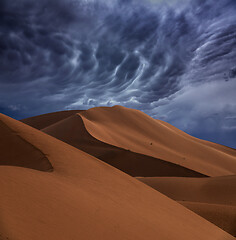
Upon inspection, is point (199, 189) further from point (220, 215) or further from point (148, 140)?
point (148, 140)

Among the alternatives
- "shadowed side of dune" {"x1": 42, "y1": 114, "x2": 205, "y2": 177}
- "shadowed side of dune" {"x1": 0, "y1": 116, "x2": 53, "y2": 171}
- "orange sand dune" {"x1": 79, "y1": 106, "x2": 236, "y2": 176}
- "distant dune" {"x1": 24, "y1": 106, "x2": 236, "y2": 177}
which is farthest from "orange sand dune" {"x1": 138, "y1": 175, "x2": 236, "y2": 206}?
"shadowed side of dune" {"x1": 0, "y1": 116, "x2": 53, "y2": 171}

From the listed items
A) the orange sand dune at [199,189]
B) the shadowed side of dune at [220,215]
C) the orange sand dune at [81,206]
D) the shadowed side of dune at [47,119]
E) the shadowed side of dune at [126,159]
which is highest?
the shadowed side of dune at [47,119]

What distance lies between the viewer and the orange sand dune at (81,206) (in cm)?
333

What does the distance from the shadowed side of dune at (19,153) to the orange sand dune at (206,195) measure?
5.33 meters

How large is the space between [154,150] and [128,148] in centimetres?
264

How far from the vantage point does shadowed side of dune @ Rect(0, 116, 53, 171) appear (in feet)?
19.8

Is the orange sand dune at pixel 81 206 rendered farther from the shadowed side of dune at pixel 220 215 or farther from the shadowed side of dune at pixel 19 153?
the shadowed side of dune at pixel 220 215

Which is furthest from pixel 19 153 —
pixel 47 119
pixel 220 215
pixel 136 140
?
pixel 47 119

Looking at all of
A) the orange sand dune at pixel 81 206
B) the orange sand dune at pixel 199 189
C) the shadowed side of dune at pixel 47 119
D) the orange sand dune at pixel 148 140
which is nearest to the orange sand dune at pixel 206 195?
the orange sand dune at pixel 199 189

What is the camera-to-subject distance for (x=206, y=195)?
417 inches

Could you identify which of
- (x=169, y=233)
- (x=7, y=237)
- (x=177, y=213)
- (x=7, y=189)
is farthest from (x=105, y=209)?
(x=177, y=213)

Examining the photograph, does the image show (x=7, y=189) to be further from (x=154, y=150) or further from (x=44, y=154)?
(x=154, y=150)

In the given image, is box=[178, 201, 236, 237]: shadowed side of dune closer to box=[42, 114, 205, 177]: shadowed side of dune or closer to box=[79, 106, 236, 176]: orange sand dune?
box=[42, 114, 205, 177]: shadowed side of dune

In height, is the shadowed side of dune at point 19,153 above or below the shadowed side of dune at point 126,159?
below
